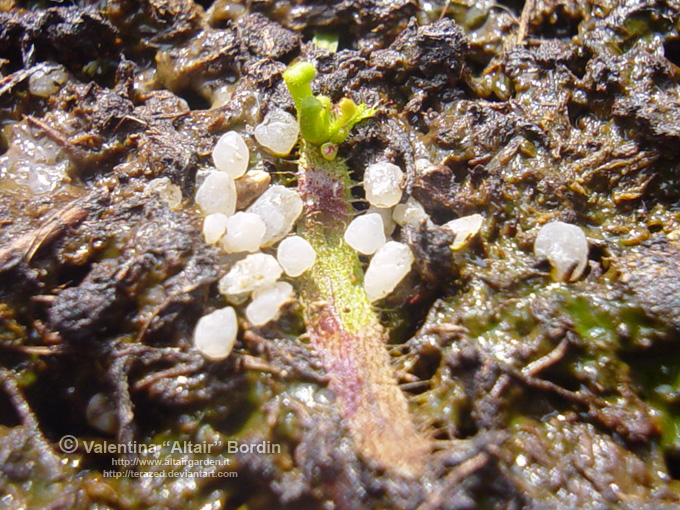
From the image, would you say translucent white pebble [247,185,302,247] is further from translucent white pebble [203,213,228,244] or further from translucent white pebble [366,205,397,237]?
translucent white pebble [366,205,397,237]

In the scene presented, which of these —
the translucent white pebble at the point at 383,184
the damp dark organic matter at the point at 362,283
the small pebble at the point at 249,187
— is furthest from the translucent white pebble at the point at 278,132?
the translucent white pebble at the point at 383,184

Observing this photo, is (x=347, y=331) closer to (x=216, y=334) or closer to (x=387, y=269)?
(x=387, y=269)

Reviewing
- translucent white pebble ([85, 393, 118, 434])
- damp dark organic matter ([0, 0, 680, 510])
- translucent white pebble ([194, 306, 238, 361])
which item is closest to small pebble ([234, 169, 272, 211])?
damp dark organic matter ([0, 0, 680, 510])

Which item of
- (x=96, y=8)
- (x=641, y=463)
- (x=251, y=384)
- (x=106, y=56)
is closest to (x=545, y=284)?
(x=641, y=463)

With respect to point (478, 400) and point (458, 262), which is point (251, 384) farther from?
point (458, 262)

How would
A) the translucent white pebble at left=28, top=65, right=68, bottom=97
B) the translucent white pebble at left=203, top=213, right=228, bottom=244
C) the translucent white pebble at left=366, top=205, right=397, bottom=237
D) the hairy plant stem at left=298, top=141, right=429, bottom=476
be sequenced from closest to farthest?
1. the hairy plant stem at left=298, top=141, right=429, bottom=476
2. the translucent white pebble at left=203, top=213, right=228, bottom=244
3. the translucent white pebble at left=366, top=205, right=397, bottom=237
4. the translucent white pebble at left=28, top=65, right=68, bottom=97

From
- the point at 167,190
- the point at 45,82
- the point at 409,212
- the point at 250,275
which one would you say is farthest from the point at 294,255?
the point at 45,82
